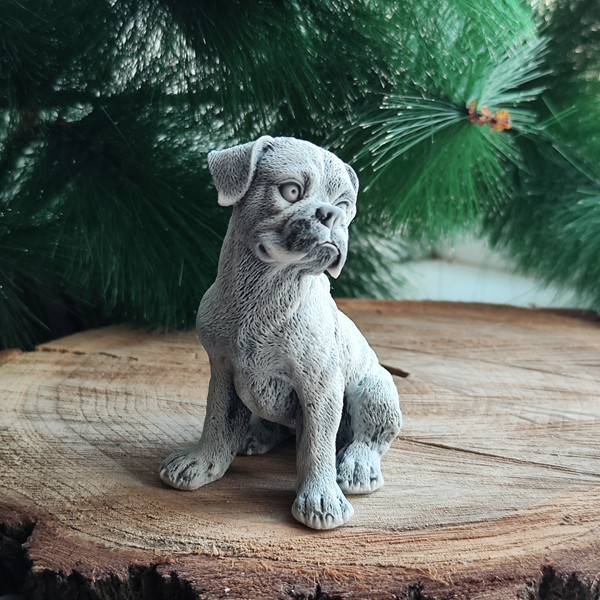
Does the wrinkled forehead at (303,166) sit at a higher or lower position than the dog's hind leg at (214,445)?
higher

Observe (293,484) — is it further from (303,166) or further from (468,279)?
(468,279)

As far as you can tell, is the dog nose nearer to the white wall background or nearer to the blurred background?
the blurred background

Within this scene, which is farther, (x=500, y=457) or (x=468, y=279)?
(x=468, y=279)

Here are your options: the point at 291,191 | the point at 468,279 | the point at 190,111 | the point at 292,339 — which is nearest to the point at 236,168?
the point at 291,191

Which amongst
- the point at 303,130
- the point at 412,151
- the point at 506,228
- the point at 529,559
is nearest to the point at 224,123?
the point at 303,130

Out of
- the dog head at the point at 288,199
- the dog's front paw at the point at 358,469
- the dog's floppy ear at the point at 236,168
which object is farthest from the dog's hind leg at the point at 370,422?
the dog's floppy ear at the point at 236,168

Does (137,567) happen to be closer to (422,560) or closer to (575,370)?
(422,560)

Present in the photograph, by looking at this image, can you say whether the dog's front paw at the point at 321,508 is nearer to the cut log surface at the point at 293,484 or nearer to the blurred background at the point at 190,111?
the cut log surface at the point at 293,484
